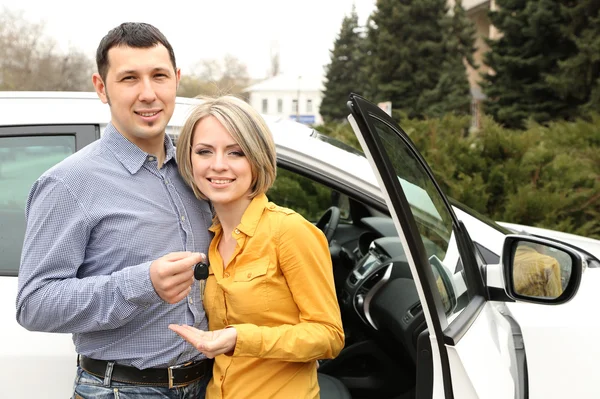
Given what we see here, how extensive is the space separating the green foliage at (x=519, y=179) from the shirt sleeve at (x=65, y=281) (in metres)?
4.46

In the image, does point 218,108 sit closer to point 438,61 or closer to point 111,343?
point 111,343

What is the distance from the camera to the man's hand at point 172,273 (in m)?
1.43

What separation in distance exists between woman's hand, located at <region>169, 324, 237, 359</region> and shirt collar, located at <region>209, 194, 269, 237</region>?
10.4 inches

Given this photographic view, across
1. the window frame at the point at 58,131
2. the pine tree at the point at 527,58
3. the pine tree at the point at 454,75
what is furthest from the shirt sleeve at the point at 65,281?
the pine tree at the point at 454,75

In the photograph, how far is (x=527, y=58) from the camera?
2116 centimetres

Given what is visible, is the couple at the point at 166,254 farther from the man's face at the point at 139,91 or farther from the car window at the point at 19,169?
the car window at the point at 19,169

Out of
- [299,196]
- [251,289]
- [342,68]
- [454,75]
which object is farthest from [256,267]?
[342,68]

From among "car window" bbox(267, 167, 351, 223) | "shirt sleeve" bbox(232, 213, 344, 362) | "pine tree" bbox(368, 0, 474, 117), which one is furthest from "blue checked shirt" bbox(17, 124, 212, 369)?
"pine tree" bbox(368, 0, 474, 117)

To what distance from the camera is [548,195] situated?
214 inches

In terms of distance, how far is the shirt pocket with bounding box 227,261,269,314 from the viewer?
1.65 meters

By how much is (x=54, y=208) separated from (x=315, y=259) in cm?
67

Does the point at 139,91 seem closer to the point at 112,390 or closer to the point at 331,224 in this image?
the point at 112,390

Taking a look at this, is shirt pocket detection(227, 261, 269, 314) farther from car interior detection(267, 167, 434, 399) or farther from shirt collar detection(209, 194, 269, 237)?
car interior detection(267, 167, 434, 399)

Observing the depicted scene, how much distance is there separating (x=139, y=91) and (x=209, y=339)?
0.68 metres
